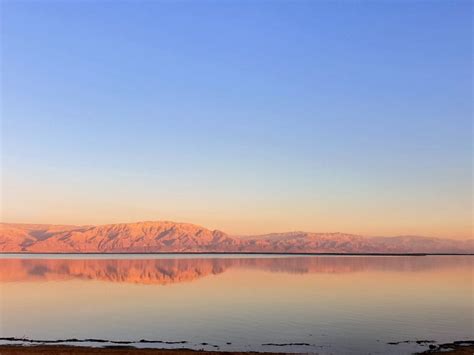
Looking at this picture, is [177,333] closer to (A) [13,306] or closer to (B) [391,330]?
(B) [391,330]

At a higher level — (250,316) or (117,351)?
(117,351)

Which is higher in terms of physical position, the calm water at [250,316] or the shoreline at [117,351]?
the shoreline at [117,351]

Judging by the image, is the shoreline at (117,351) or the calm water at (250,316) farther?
the calm water at (250,316)

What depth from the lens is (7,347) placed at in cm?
3728

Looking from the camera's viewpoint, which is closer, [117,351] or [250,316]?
[117,351]

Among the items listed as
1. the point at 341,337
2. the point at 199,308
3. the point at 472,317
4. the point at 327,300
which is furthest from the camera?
the point at 327,300

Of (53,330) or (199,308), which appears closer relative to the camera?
(53,330)

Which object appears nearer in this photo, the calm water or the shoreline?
the shoreline

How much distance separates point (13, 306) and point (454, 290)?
72.0 metres

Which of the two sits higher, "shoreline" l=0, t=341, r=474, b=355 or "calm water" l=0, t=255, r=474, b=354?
"shoreline" l=0, t=341, r=474, b=355

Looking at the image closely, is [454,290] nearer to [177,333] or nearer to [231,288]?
[231,288]

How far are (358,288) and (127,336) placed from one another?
57.9 metres

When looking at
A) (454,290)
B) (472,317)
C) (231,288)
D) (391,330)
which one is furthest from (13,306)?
(454,290)

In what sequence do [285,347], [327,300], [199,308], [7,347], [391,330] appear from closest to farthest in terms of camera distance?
[7,347]
[285,347]
[391,330]
[199,308]
[327,300]
